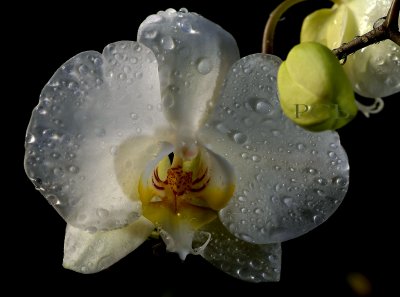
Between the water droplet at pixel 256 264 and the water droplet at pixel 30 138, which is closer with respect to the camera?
the water droplet at pixel 30 138

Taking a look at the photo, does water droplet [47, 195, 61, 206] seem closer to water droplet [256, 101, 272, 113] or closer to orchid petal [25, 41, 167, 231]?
orchid petal [25, 41, 167, 231]

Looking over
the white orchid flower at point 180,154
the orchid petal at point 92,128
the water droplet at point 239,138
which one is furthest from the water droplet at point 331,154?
the orchid petal at point 92,128

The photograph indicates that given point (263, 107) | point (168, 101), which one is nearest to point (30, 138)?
point (168, 101)

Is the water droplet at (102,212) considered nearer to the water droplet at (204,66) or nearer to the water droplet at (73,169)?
the water droplet at (73,169)

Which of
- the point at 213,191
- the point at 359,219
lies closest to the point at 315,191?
A: the point at 213,191

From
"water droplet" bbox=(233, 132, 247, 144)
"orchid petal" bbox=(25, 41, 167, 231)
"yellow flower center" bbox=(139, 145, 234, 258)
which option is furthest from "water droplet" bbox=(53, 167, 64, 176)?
"water droplet" bbox=(233, 132, 247, 144)

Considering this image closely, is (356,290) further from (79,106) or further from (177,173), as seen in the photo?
(79,106)
